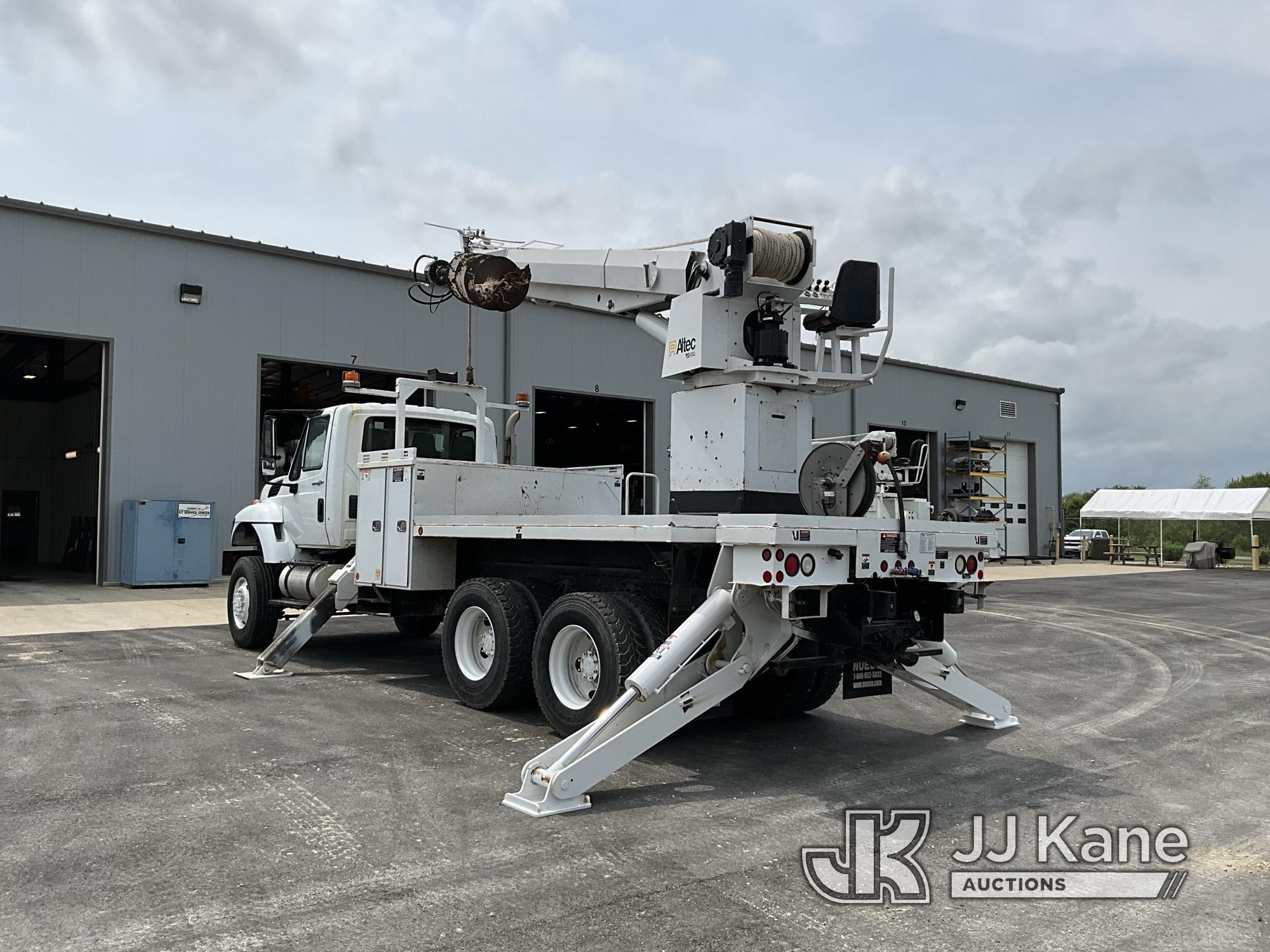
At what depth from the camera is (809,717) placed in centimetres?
806

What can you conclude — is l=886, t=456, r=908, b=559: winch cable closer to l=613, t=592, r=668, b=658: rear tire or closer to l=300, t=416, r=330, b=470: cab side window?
l=613, t=592, r=668, b=658: rear tire

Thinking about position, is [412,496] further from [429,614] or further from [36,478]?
[36,478]

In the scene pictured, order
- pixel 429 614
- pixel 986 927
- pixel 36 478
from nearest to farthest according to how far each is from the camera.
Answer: pixel 986 927
pixel 429 614
pixel 36 478

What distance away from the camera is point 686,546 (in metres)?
6.37

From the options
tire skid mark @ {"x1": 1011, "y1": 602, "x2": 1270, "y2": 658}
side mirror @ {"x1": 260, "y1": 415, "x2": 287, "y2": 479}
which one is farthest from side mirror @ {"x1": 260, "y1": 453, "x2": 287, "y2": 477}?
tire skid mark @ {"x1": 1011, "y1": 602, "x2": 1270, "y2": 658}

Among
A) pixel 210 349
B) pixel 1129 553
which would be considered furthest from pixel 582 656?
pixel 1129 553

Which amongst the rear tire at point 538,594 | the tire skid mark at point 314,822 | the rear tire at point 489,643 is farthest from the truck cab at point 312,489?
the tire skid mark at point 314,822

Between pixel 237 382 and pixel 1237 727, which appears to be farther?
pixel 237 382

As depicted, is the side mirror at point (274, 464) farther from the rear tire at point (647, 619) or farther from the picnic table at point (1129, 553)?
the picnic table at point (1129, 553)

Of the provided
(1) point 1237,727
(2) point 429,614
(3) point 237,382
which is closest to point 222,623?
(2) point 429,614

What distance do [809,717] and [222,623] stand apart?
30.0 ft

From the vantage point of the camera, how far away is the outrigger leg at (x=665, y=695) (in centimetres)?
536

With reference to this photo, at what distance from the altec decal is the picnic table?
35173 millimetres

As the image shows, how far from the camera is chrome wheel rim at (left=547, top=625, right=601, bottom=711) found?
22.5 feet
